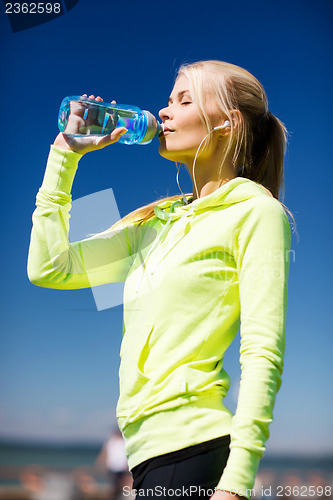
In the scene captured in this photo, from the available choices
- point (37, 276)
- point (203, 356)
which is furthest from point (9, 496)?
point (203, 356)

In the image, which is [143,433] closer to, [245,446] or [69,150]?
[245,446]

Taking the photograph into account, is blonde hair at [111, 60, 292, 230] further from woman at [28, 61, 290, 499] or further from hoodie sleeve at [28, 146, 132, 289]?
hoodie sleeve at [28, 146, 132, 289]

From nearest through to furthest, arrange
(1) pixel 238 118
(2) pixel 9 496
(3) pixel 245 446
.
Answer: (3) pixel 245 446 < (1) pixel 238 118 < (2) pixel 9 496

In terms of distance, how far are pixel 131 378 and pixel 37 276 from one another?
1.29 feet

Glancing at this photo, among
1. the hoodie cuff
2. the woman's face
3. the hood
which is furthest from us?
the woman's face

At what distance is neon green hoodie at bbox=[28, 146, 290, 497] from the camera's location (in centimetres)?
103

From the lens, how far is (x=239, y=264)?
1165 mm

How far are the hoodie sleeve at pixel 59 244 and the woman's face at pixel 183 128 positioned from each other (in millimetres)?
247

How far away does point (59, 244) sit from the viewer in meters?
1.33

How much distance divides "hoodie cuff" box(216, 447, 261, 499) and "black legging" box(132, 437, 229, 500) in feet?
0.23

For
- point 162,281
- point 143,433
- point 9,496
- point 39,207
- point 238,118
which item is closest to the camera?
point 143,433

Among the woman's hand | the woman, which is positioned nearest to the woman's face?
the woman

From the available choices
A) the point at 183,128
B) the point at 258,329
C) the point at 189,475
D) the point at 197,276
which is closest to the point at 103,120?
the point at 183,128

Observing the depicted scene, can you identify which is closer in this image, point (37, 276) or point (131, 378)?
point (131, 378)
